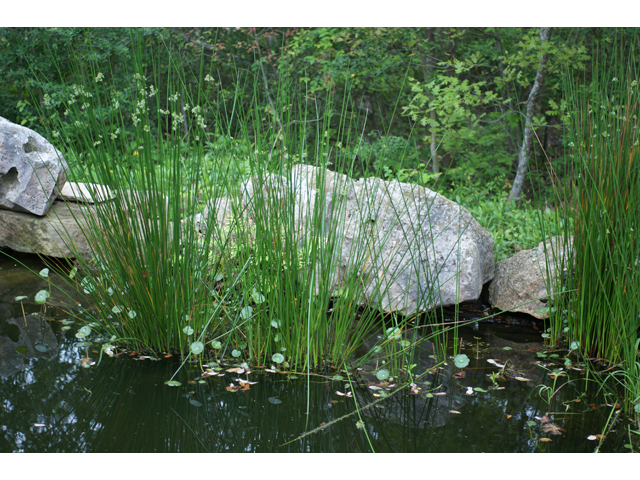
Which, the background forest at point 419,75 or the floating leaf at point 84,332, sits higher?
the background forest at point 419,75

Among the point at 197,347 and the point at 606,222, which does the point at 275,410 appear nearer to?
the point at 197,347

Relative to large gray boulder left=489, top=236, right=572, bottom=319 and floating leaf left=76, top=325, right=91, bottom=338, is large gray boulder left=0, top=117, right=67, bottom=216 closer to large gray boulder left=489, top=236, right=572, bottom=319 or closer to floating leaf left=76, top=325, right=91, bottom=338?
floating leaf left=76, top=325, right=91, bottom=338

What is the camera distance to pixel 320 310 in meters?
1.87

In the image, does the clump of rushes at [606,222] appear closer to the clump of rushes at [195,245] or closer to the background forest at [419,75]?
the clump of rushes at [195,245]

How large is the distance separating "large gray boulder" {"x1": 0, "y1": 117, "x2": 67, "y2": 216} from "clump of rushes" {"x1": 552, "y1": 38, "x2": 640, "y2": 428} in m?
3.04

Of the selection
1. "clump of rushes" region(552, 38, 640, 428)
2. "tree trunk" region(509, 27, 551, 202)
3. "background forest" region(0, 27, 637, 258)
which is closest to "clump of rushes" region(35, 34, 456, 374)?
"clump of rushes" region(552, 38, 640, 428)

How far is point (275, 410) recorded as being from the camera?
5.68 ft

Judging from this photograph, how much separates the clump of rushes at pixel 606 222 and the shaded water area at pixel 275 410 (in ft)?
0.76

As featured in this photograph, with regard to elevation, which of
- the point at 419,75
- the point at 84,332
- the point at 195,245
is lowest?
the point at 84,332

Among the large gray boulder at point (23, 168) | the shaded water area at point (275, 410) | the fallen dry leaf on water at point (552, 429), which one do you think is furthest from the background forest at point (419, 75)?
the fallen dry leaf on water at point (552, 429)

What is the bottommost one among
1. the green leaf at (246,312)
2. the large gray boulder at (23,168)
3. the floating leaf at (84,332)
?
the floating leaf at (84,332)

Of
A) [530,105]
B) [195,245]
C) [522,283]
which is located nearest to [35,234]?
[195,245]

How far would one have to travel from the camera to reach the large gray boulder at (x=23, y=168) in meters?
3.32

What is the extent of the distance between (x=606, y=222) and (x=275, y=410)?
57.4 inches
